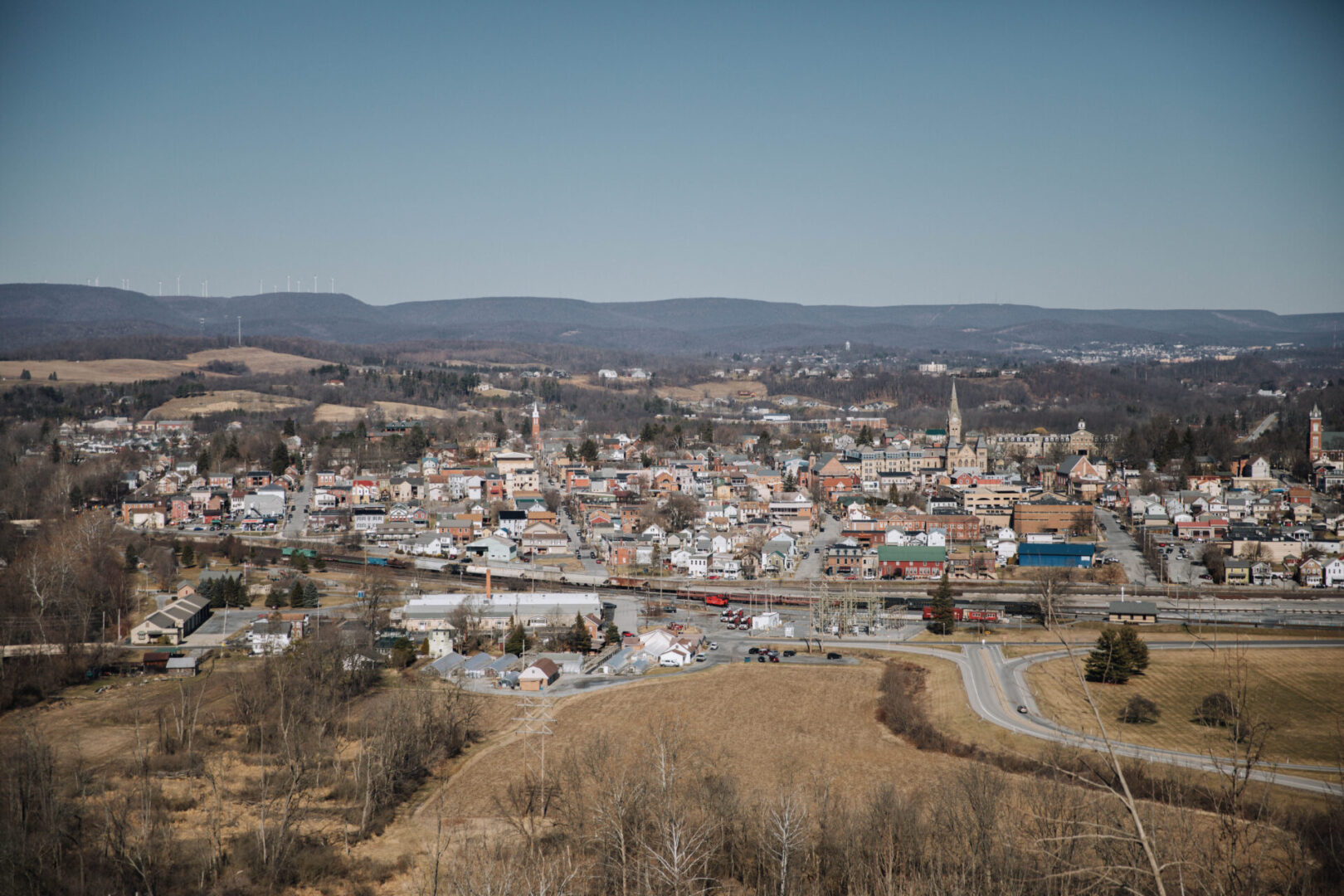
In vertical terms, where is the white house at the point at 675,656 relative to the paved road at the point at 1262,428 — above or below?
below

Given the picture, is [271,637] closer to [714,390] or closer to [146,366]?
[146,366]

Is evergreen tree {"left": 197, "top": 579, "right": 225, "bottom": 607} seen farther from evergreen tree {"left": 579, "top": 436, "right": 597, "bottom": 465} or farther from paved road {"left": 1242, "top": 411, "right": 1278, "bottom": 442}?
paved road {"left": 1242, "top": 411, "right": 1278, "bottom": 442}

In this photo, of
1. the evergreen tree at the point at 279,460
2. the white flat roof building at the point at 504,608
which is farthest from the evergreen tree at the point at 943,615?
the evergreen tree at the point at 279,460

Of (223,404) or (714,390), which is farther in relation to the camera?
(714,390)

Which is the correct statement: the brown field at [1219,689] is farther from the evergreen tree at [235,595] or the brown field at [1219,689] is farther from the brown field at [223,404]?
the brown field at [223,404]

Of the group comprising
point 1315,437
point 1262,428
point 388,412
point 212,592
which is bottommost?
point 212,592

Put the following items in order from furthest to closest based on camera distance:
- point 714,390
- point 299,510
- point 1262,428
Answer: point 714,390, point 1262,428, point 299,510

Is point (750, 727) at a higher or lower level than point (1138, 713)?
lower

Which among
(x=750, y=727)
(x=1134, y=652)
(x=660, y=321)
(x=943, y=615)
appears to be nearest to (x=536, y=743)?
(x=750, y=727)

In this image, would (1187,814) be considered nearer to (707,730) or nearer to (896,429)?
(707,730)
